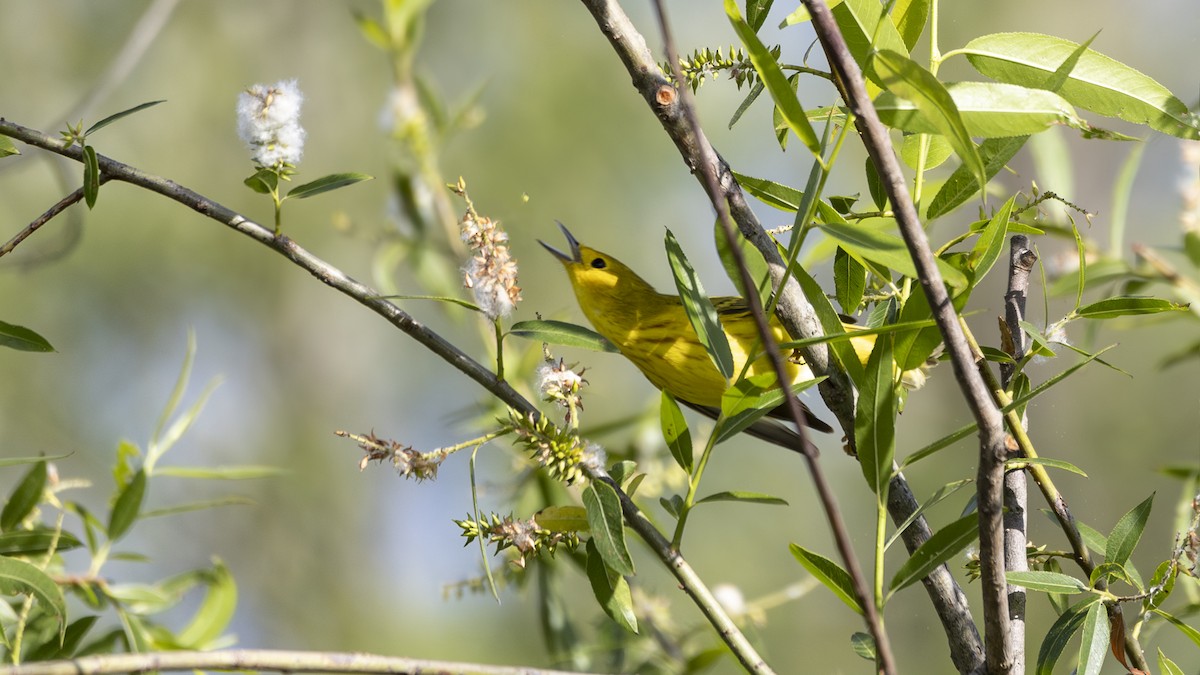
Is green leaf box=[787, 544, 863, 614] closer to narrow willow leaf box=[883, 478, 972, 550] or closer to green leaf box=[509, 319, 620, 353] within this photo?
narrow willow leaf box=[883, 478, 972, 550]

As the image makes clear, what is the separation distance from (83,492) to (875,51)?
8059mm

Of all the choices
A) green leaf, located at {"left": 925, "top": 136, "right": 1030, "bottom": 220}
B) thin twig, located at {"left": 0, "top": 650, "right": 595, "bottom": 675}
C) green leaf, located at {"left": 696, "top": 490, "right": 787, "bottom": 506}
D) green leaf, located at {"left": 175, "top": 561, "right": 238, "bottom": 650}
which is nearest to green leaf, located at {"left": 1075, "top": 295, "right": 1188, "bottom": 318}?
green leaf, located at {"left": 925, "top": 136, "right": 1030, "bottom": 220}

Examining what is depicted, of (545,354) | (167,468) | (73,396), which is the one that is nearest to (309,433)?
(73,396)

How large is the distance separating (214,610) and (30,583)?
736 millimetres

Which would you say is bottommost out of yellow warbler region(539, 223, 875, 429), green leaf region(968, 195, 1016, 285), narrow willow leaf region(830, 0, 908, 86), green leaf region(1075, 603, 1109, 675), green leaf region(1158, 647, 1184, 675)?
green leaf region(1158, 647, 1184, 675)

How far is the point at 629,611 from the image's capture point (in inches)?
37.3

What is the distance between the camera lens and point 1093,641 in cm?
93

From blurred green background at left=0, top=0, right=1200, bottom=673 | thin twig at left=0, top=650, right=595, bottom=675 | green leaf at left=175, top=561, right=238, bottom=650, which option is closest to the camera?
thin twig at left=0, top=650, right=595, bottom=675

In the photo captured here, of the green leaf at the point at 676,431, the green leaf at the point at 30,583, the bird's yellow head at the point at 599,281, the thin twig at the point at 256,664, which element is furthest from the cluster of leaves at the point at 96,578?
the bird's yellow head at the point at 599,281

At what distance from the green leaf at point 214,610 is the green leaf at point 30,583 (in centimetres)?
66

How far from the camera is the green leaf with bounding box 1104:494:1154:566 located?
98cm

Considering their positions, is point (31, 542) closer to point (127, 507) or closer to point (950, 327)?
point (127, 507)

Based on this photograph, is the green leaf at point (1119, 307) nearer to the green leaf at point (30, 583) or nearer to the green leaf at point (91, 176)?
the green leaf at point (91, 176)

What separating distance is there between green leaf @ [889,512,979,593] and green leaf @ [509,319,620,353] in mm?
415
